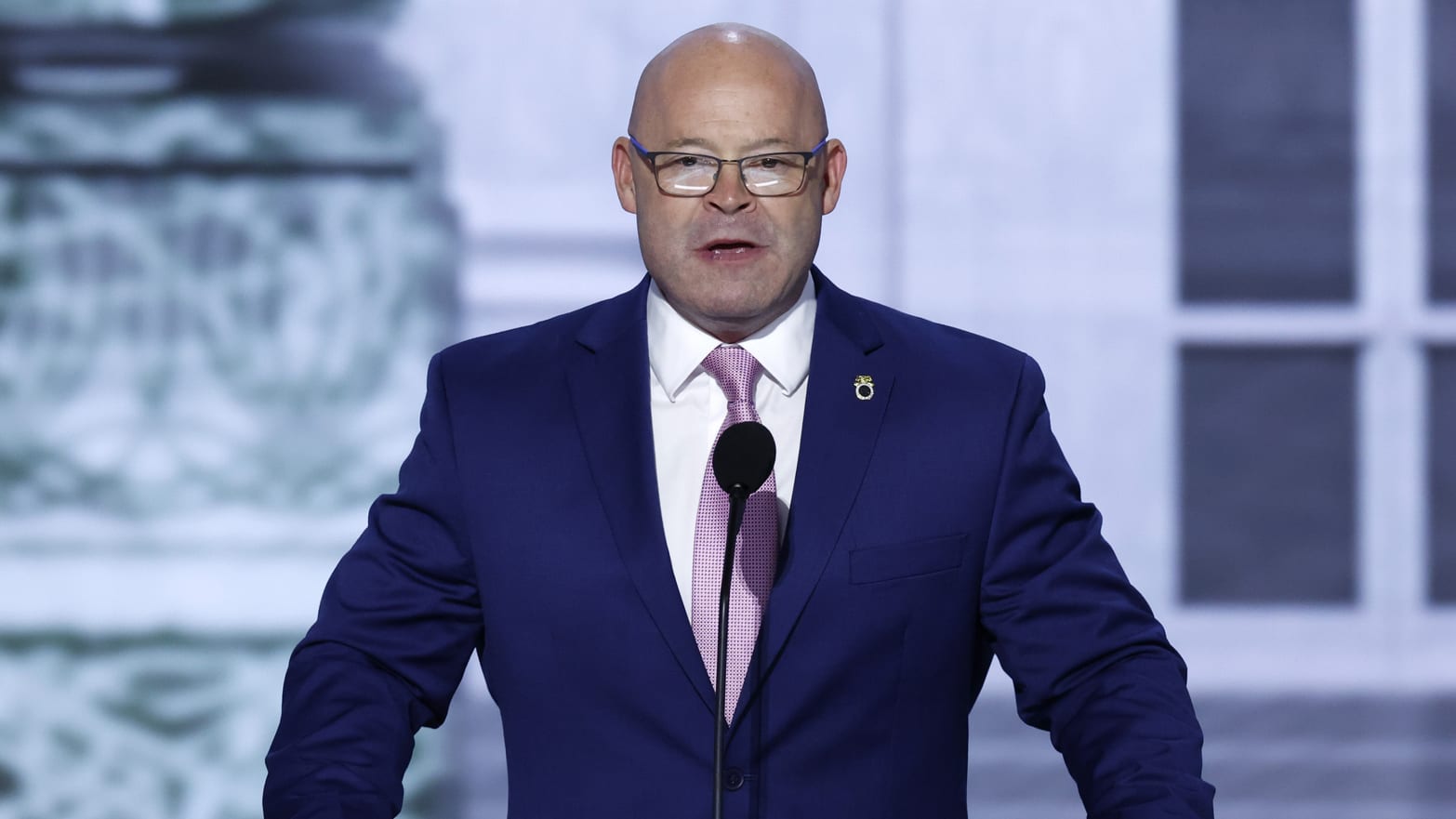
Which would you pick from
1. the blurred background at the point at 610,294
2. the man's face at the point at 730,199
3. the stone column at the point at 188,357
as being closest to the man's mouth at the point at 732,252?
the man's face at the point at 730,199

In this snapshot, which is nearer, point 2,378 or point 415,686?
point 415,686

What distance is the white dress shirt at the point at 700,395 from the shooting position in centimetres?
136

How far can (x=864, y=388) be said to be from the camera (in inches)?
54.2

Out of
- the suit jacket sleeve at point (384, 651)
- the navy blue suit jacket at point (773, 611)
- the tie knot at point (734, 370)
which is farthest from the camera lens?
the tie knot at point (734, 370)

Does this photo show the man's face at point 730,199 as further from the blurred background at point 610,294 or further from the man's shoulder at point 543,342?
the blurred background at point 610,294

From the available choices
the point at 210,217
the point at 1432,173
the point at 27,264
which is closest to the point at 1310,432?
the point at 1432,173

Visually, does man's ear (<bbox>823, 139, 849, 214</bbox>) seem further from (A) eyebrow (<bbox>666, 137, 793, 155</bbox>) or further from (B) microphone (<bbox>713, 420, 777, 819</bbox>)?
(B) microphone (<bbox>713, 420, 777, 819</bbox>)

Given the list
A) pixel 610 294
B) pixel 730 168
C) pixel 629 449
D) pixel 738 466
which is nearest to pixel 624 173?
pixel 730 168

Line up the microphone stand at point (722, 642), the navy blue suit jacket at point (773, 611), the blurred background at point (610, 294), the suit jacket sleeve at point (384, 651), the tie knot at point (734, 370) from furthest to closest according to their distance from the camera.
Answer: the blurred background at point (610, 294) → the tie knot at point (734, 370) → the navy blue suit jacket at point (773, 611) → the suit jacket sleeve at point (384, 651) → the microphone stand at point (722, 642)

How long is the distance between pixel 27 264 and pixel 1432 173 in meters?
2.39

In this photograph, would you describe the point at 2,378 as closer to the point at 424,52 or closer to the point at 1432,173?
the point at 424,52

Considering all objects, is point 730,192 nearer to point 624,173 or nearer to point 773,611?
point 624,173

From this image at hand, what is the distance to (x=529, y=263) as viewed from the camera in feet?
8.89

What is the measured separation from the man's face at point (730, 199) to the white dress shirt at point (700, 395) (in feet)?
0.15
